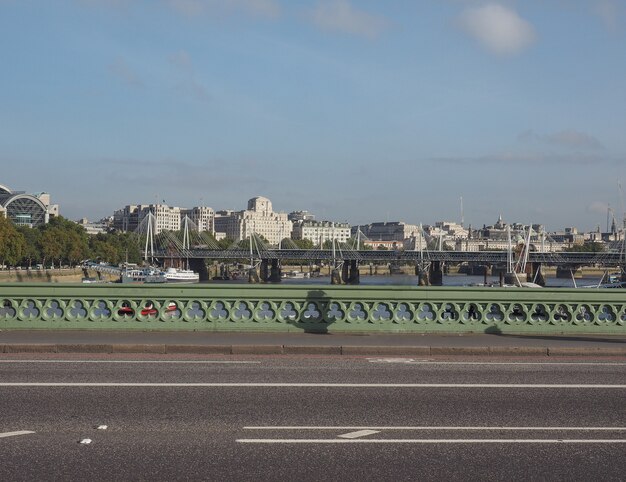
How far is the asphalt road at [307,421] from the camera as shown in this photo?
836cm

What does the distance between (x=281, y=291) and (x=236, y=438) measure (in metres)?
9.78

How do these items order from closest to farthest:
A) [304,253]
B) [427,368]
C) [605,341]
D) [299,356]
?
[427,368] < [299,356] < [605,341] < [304,253]

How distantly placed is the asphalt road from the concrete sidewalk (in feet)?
4.74

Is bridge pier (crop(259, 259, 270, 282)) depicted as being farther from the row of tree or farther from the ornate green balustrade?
the ornate green balustrade

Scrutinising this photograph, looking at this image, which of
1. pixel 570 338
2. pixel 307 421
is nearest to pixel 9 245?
pixel 570 338

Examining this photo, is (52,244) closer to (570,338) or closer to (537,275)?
(537,275)

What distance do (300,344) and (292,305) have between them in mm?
1999

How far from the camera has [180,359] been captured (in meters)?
16.2

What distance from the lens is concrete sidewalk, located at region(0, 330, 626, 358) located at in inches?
675

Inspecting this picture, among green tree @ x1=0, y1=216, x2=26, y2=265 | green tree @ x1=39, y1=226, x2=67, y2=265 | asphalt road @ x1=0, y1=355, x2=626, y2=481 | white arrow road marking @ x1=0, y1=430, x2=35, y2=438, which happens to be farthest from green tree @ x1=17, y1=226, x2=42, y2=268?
white arrow road marking @ x1=0, y1=430, x2=35, y2=438

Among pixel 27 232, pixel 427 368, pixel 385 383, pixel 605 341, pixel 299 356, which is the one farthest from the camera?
pixel 27 232

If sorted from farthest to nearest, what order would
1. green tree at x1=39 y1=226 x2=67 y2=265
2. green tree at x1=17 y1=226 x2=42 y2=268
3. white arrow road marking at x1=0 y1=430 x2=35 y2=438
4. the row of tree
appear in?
green tree at x1=39 y1=226 x2=67 y2=265 → green tree at x1=17 y1=226 x2=42 y2=268 → the row of tree → white arrow road marking at x1=0 y1=430 x2=35 y2=438

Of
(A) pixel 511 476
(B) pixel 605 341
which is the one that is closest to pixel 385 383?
(A) pixel 511 476

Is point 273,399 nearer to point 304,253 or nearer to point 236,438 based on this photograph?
point 236,438
